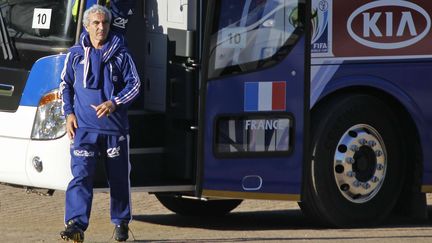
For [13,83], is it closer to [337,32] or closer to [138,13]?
[138,13]

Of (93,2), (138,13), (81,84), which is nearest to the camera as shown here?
(81,84)

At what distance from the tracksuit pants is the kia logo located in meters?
2.24

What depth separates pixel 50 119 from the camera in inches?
372

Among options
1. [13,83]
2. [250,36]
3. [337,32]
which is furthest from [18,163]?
[337,32]

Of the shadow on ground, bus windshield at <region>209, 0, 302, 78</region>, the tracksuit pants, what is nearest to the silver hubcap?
the shadow on ground

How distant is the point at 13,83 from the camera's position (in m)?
9.77

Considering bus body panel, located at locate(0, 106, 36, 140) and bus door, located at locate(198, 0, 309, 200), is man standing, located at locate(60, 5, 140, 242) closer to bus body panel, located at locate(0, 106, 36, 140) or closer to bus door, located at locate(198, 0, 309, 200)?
bus body panel, located at locate(0, 106, 36, 140)

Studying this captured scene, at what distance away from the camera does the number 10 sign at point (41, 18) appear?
31.9ft

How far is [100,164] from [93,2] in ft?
3.93

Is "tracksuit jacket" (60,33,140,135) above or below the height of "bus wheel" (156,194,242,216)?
above

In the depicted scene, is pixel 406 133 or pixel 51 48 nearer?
pixel 51 48

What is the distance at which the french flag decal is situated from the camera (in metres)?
9.81

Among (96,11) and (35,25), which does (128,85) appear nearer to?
(96,11)

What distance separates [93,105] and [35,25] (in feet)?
4.12
